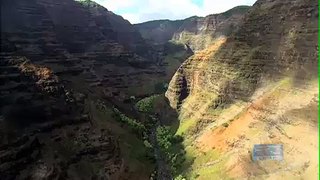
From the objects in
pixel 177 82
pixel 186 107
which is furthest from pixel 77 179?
pixel 177 82

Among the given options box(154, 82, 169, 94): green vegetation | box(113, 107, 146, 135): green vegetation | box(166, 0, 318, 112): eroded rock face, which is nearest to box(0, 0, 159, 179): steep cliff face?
box(113, 107, 146, 135): green vegetation

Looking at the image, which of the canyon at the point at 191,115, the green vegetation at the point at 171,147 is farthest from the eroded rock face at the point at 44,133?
the green vegetation at the point at 171,147

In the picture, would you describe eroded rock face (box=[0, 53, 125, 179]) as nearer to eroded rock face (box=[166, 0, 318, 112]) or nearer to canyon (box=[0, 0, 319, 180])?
canyon (box=[0, 0, 319, 180])

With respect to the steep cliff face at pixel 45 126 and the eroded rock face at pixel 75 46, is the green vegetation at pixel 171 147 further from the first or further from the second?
the eroded rock face at pixel 75 46

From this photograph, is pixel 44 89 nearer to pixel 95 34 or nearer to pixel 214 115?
pixel 214 115

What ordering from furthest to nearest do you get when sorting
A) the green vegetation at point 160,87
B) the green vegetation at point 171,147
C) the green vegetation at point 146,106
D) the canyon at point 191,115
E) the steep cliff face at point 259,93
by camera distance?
1. the green vegetation at point 160,87
2. the green vegetation at point 146,106
3. the green vegetation at point 171,147
4. the steep cliff face at point 259,93
5. the canyon at point 191,115

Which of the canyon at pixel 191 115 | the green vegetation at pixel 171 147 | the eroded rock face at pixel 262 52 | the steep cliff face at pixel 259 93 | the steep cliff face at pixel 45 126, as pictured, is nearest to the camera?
the steep cliff face at pixel 45 126

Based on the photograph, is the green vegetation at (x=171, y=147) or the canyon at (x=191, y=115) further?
the green vegetation at (x=171, y=147)
